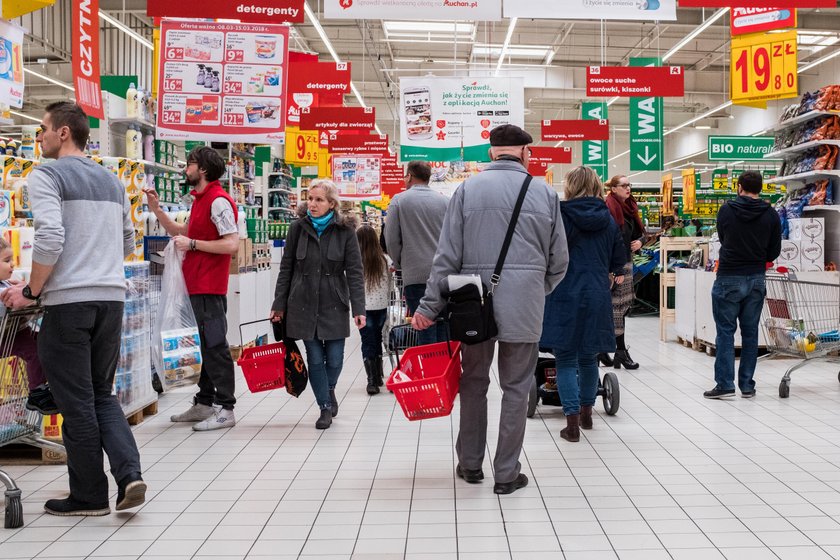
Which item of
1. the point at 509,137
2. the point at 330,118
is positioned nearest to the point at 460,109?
the point at 330,118

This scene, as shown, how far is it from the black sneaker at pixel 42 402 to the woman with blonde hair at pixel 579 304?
9.09ft

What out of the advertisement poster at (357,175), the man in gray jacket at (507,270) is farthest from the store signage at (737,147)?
the man in gray jacket at (507,270)

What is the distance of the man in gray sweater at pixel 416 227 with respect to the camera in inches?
257

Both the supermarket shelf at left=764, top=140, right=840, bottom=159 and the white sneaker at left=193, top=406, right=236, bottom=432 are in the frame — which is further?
the supermarket shelf at left=764, top=140, right=840, bottom=159

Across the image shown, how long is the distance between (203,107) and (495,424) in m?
3.50

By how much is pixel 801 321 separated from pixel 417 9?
382 centimetres

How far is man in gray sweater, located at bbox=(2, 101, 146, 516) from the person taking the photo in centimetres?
369

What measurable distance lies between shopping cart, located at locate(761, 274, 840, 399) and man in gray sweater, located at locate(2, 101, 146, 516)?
5.07m

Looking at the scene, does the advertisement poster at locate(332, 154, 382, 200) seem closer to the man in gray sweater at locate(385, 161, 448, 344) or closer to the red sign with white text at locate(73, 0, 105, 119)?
the man in gray sweater at locate(385, 161, 448, 344)

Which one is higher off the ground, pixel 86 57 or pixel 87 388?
pixel 86 57

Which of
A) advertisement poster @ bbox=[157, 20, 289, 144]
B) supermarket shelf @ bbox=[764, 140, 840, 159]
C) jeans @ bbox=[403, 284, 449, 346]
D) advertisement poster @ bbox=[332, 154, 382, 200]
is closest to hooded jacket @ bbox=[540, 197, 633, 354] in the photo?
jeans @ bbox=[403, 284, 449, 346]

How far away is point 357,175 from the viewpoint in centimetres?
1852

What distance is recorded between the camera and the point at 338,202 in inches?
235

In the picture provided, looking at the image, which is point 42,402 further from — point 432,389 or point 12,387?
point 432,389
